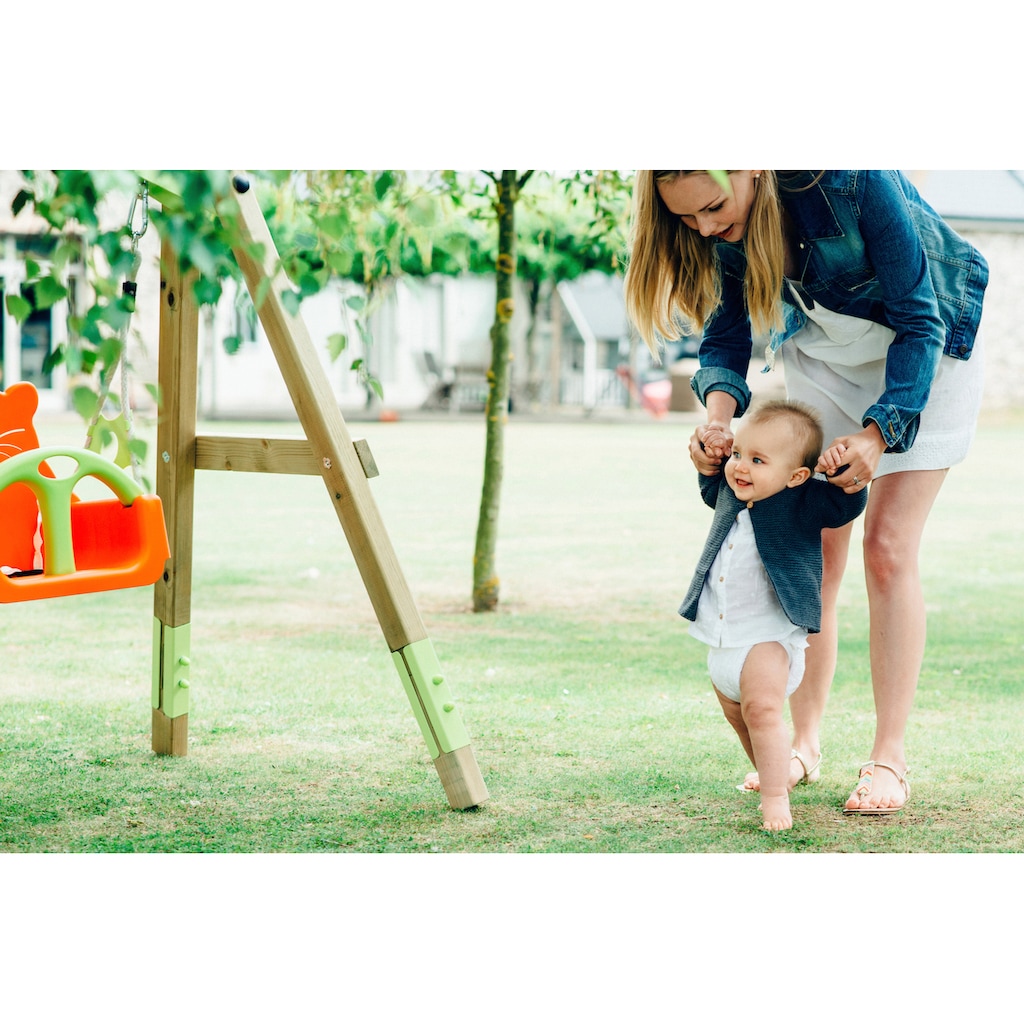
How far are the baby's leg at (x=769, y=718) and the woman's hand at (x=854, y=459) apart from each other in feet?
1.18

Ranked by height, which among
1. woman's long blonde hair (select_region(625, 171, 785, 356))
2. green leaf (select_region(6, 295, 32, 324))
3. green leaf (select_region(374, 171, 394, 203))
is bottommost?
green leaf (select_region(6, 295, 32, 324))

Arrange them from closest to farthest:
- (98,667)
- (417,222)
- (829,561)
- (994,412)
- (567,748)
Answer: (417,222) < (829,561) < (567,748) < (98,667) < (994,412)

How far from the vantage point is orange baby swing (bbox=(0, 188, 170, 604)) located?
2188mm

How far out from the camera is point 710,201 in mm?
2285

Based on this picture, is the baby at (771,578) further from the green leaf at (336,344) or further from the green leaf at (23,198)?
the green leaf at (23,198)

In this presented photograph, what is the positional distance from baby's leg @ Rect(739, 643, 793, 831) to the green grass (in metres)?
0.08

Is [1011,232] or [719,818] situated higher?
[1011,232]

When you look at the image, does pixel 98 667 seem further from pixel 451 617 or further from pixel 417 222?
pixel 417 222

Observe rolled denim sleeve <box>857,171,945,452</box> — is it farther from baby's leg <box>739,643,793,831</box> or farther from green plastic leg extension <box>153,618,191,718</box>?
green plastic leg extension <box>153,618,191,718</box>

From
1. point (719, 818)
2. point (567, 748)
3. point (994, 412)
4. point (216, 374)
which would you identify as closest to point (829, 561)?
point (719, 818)

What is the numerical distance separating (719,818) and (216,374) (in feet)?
65.9

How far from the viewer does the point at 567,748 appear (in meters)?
3.06

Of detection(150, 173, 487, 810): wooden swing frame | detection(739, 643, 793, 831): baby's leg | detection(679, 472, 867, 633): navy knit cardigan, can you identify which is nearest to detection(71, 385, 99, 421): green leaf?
detection(150, 173, 487, 810): wooden swing frame

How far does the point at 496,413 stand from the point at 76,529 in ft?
8.90
